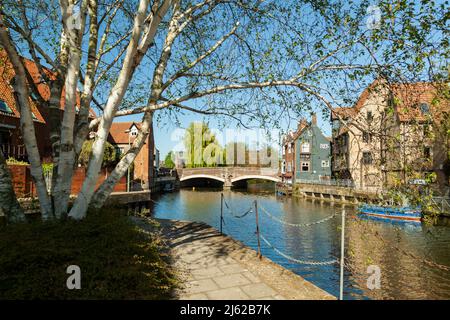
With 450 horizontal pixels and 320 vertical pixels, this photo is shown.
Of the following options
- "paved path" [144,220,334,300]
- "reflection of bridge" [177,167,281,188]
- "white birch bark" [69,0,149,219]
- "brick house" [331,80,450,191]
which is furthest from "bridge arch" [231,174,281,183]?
"white birch bark" [69,0,149,219]

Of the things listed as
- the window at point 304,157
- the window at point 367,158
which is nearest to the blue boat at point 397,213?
the window at point 367,158

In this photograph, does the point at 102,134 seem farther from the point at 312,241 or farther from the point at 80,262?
the point at 312,241

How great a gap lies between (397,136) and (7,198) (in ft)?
22.6

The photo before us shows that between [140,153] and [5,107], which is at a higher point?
[5,107]

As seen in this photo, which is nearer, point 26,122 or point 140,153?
point 26,122

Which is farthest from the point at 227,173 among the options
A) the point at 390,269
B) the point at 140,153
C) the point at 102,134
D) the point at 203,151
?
the point at 102,134

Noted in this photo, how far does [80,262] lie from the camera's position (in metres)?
4.27

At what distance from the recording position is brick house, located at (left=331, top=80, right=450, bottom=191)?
13.9 ft

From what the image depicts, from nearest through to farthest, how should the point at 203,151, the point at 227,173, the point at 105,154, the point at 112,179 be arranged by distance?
the point at 112,179
the point at 105,154
the point at 227,173
the point at 203,151

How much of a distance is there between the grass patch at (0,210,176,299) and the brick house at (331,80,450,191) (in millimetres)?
3493

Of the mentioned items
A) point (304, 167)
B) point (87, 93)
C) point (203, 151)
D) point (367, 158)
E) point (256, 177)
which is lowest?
point (256, 177)

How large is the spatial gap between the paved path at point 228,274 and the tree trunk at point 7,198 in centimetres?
333

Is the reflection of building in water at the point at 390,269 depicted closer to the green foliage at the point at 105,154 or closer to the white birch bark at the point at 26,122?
the white birch bark at the point at 26,122

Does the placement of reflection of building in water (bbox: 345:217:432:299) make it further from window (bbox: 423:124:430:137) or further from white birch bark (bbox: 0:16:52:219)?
white birch bark (bbox: 0:16:52:219)
